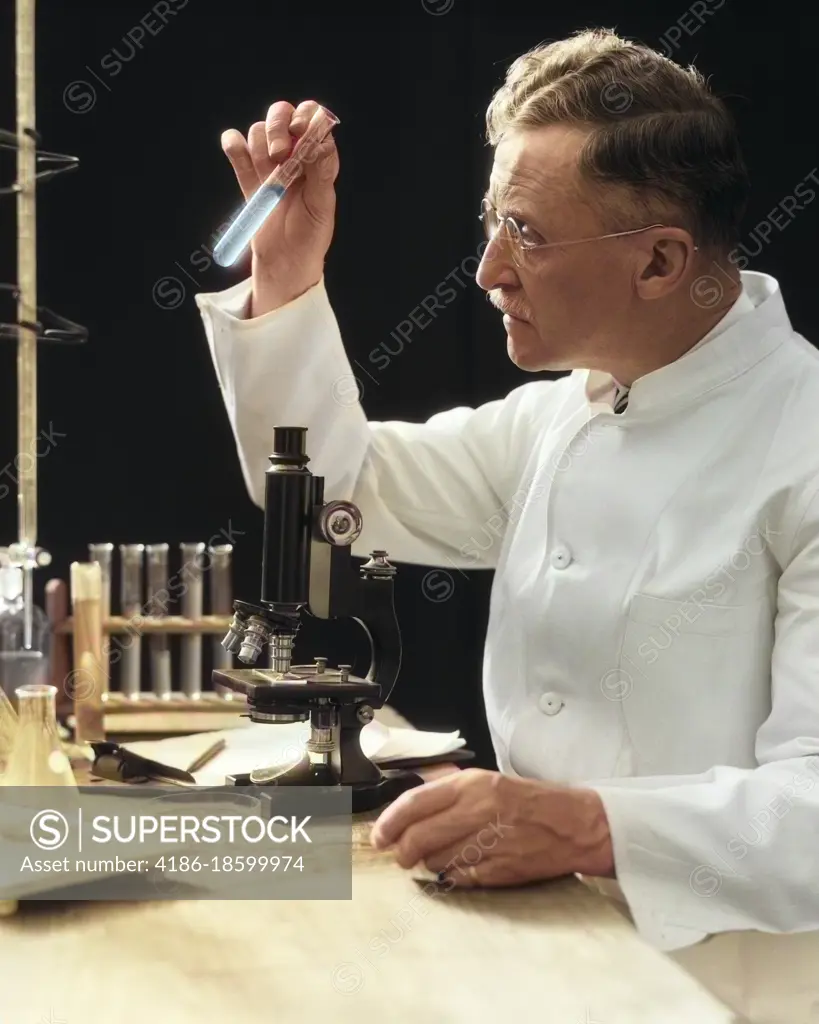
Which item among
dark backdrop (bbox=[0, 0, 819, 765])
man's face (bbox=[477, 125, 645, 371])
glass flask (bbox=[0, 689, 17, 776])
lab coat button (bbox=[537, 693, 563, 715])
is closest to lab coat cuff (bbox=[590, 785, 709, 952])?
lab coat button (bbox=[537, 693, 563, 715])

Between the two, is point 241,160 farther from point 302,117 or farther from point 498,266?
point 498,266

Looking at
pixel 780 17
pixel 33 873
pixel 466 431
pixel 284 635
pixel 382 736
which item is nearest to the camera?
pixel 33 873

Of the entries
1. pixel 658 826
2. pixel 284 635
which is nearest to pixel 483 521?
pixel 284 635

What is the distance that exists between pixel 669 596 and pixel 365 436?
63 cm

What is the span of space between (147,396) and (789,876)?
2727mm

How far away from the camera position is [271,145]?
5.43 feet

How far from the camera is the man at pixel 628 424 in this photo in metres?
1.50

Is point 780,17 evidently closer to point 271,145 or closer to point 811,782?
point 271,145

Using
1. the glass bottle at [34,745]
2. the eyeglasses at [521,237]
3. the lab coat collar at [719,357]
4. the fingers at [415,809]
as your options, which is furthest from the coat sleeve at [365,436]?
the fingers at [415,809]

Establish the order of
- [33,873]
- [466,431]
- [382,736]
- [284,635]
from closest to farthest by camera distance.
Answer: [33,873], [284,635], [382,736], [466,431]

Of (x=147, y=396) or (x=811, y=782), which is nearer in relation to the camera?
(x=811, y=782)

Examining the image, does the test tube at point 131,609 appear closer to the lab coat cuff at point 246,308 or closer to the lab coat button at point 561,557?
the lab coat cuff at point 246,308

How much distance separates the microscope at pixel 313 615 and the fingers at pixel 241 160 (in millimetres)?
414

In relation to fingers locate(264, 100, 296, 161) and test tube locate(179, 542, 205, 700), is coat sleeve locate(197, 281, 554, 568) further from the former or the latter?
test tube locate(179, 542, 205, 700)
